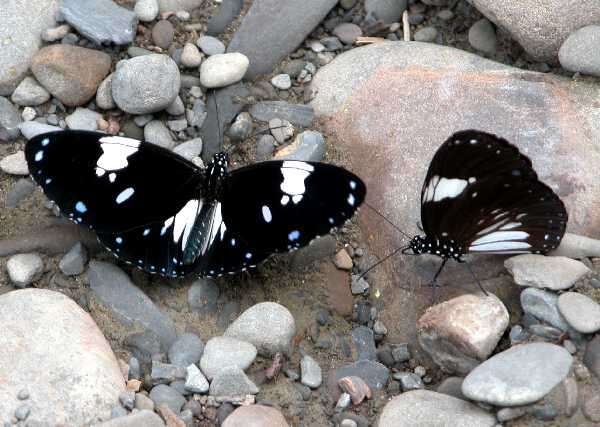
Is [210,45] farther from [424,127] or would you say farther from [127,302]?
[127,302]

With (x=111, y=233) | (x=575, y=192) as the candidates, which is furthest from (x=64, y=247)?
(x=575, y=192)

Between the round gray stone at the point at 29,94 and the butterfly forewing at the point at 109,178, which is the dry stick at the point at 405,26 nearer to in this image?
the butterfly forewing at the point at 109,178

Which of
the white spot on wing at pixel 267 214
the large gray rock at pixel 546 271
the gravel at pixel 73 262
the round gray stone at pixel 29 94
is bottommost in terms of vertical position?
the gravel at pixel 73 262

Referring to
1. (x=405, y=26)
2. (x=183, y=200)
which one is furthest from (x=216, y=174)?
(x=405, y=26)

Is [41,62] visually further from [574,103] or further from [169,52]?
[574,103]

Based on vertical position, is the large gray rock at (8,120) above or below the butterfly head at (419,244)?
below

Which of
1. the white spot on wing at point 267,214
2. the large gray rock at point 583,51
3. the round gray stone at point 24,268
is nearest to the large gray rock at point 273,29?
the white spot on wing at point 267,214
